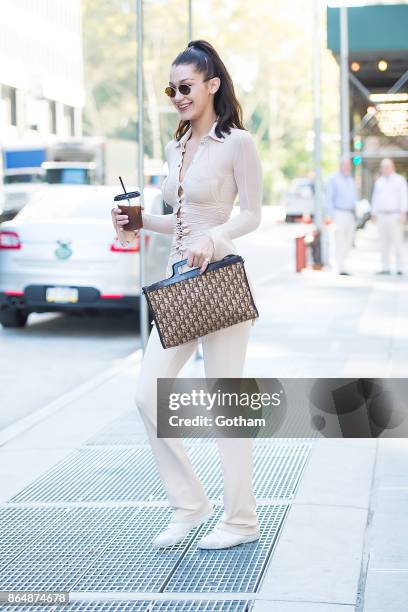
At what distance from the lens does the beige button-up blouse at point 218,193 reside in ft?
15.7

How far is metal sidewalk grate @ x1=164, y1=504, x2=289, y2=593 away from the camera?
457cm

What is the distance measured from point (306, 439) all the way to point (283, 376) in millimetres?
2256

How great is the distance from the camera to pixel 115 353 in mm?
12047

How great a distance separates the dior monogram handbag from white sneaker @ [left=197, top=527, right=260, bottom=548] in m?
0.86

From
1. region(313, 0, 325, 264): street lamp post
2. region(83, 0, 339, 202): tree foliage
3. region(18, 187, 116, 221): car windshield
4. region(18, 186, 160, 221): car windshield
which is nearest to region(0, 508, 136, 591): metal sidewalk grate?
region(18, 186, 160, 221): car windshield

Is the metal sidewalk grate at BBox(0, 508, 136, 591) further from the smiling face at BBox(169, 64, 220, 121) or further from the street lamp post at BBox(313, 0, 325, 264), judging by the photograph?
the street lamp post at BBox(313, 0, 325, 264)

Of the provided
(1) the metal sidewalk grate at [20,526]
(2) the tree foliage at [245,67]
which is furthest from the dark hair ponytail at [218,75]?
(2) the tree foliage at [245,67]

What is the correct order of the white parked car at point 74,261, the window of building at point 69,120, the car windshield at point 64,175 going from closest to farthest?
1. the white parked car at point 74,261
2. the car windshield at point 64,175
3. the window of building at point 69,120

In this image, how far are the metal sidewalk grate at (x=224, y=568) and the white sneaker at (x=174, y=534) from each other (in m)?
0.07

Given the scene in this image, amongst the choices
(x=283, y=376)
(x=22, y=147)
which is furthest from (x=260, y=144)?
(x=283, y=376)

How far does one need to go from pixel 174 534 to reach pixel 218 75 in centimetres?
192

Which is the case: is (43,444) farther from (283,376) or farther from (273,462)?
(283,376)

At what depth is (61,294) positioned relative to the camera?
12.9 meters

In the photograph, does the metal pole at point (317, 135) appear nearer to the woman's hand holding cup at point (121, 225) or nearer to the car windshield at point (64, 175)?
the car windshield at point (64, 175)
